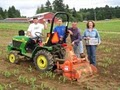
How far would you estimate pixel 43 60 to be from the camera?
10.7m

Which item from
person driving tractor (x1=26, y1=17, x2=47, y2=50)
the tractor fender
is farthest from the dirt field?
person driving tractor (x1=26, y1=17, x2=47, y2=50)

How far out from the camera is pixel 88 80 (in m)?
9.94

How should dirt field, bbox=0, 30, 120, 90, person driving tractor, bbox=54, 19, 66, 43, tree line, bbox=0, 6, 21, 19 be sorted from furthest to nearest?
tree line, bbox=0, 6, 21, 19 < person driving tractor, bbox=54, 19, 66, 43 < dirt field, bbox=0, 30, 120, 90

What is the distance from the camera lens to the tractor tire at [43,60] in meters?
10.4

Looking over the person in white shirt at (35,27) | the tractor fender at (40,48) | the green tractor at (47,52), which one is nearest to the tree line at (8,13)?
the person in white shirt at (35,27)

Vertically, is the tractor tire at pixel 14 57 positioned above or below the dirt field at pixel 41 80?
above

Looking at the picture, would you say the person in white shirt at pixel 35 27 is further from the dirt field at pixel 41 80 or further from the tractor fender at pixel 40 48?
the dirt field at pixel 41 80

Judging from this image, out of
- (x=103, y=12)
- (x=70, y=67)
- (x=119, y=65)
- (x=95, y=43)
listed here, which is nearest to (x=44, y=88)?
(x=70, y=67)

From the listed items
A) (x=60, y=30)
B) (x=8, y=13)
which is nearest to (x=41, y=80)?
(x=60, y=30)

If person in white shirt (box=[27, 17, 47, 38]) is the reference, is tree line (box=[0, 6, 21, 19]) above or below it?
above

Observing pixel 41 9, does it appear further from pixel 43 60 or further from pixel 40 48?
pixel 43 60

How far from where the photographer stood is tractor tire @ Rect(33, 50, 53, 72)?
10.4m

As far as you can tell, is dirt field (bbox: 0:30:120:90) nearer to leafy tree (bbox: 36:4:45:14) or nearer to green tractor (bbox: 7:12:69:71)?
green tractor (bbox: 7:12:69:71)

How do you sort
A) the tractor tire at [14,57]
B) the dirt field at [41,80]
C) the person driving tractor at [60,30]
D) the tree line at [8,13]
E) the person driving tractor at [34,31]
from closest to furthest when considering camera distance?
the dirt field at [41,80] → the person driving tractor at [60,30] → the person driving tractor at [34,31] → the tractor tire at [14,57] → the tree line at [8,13]
